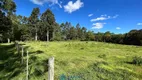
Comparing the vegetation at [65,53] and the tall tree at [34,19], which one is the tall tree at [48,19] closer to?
the vegetation at [65,53]

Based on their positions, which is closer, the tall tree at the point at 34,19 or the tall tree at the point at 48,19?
the tall tree at the point at 48,19

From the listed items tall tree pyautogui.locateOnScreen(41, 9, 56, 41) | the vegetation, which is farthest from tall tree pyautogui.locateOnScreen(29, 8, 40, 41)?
tall tree pyautogui.locateOnScreen(41, 9, 56, 41)

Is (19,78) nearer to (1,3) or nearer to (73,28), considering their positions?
(1,3)

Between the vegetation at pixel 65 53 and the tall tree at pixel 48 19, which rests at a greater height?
the tall tree at pixel 48 19

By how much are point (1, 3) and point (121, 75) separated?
29041 mm

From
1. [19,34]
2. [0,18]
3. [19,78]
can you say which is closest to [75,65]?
[19,78]

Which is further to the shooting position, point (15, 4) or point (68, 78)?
point (15, 4)

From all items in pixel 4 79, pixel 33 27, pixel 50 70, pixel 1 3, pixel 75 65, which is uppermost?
pixel 1 3

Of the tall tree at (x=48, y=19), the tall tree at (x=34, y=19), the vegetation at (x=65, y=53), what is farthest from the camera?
the tall tree at (x=34, y=19)

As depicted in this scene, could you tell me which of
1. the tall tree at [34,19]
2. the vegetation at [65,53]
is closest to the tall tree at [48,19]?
the vegetation at [65,53]

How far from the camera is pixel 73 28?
77.0 meters

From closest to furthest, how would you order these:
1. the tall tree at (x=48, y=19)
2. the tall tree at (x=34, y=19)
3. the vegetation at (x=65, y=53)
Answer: the vegetation at (x=65, y=53)
the tall tree at (x=48, y=19)
the tall tree at (x=34, y=19)

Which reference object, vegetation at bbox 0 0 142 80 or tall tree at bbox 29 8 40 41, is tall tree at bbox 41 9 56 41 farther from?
tall tree at bbox 29 8 40 41

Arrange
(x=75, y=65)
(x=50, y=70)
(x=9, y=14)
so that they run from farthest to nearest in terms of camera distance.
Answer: (x=9, y=14)
(x=75, y=65)
(x=50, y=70)
